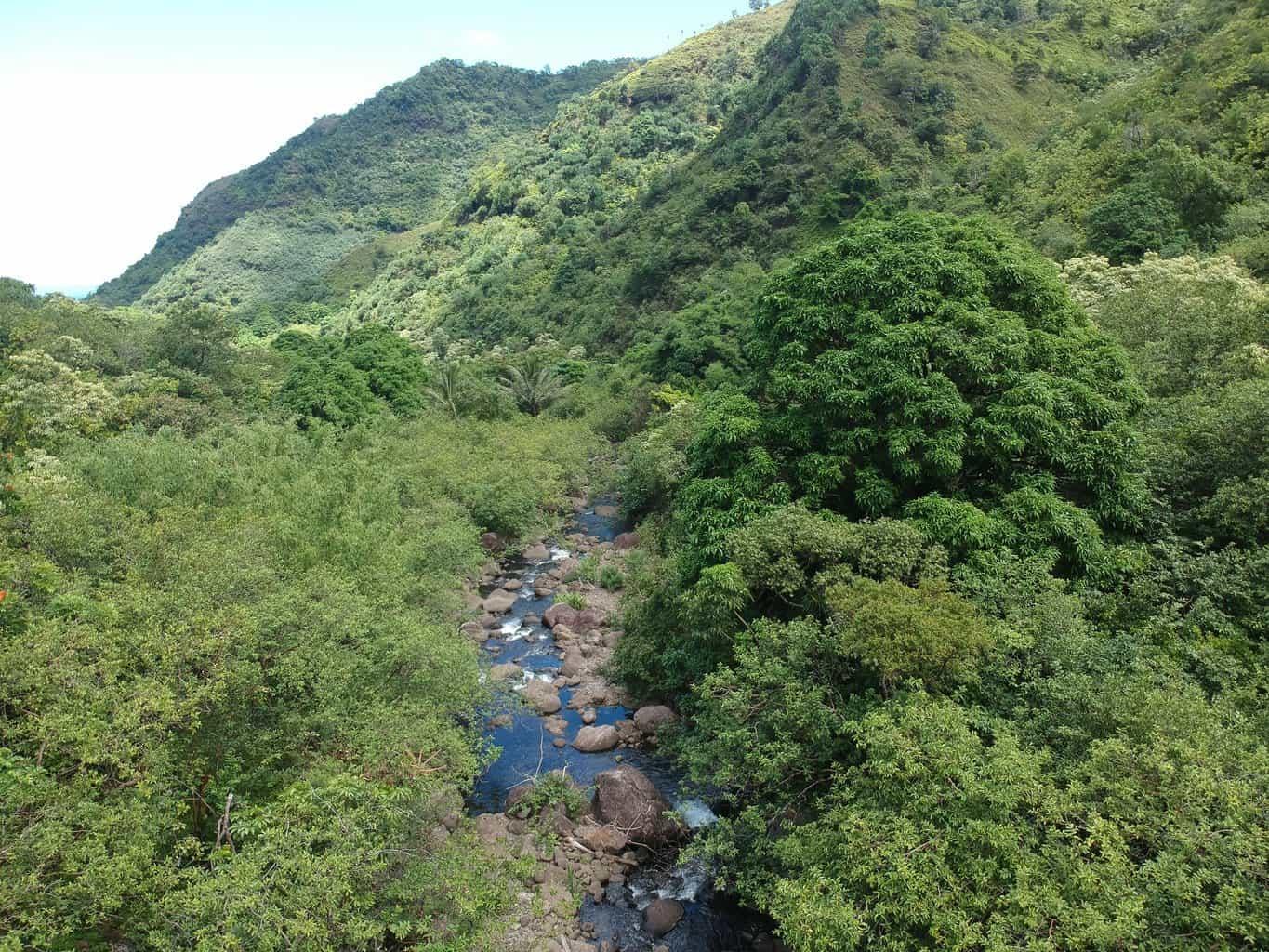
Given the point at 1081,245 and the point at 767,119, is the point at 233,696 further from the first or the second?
the point at 767,119

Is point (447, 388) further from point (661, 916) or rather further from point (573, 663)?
point (661, 916)

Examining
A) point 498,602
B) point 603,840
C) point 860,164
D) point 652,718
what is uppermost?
point 860,164

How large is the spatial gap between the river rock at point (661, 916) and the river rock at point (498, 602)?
16552 millimetres

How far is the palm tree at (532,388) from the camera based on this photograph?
56094 mm

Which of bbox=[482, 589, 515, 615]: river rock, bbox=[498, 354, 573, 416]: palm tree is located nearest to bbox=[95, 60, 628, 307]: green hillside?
bbox=[498, 354, 573, 416]: palm tree

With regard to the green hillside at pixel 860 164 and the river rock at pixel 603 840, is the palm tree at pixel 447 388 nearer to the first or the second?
the green hillside at pixel 860 164

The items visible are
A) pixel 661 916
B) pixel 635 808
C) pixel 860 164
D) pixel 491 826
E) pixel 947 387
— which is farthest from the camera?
pixel 860 164

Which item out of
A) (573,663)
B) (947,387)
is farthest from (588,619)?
(947,387)

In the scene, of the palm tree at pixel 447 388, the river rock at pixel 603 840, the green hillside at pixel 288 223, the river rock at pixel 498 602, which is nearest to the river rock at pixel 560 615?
the river rock at pixel 498 602

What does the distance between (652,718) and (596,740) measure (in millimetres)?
1928

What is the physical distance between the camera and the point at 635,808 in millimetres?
18047

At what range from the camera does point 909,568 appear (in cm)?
1530

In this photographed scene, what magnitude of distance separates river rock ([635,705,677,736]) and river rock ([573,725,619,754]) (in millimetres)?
885

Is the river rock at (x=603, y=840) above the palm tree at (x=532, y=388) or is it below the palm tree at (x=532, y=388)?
below
